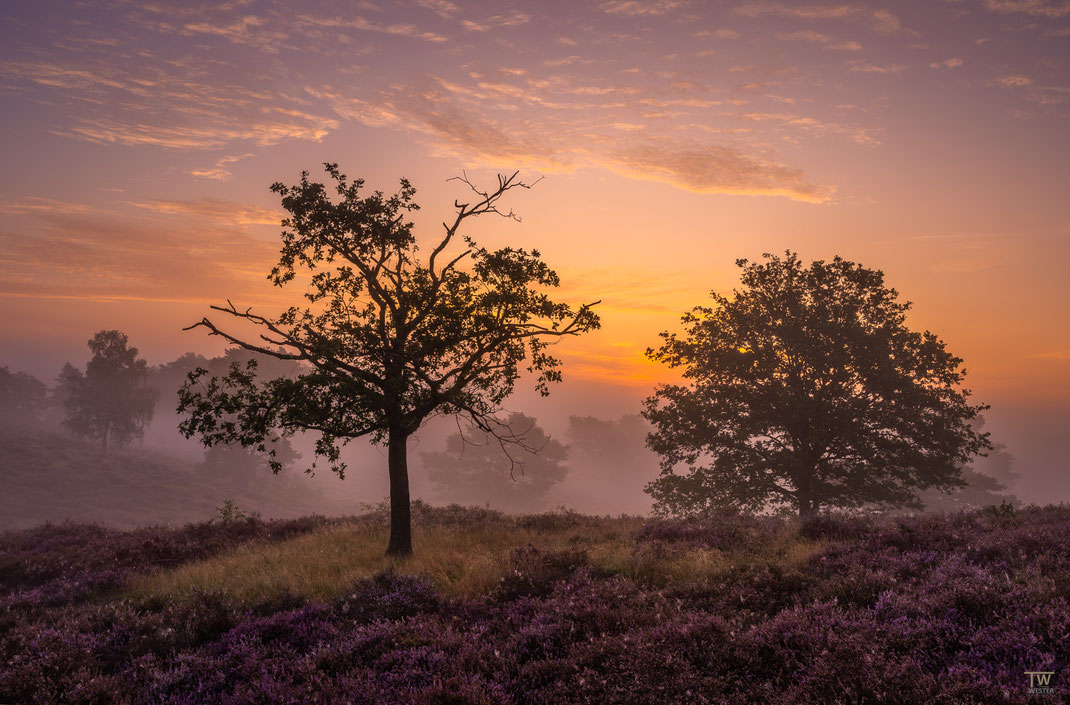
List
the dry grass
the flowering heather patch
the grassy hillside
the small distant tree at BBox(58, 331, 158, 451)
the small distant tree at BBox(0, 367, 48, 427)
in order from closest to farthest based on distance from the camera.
Answer: the flowering heather patch, the dry grass, the grassy hillside, the small distant tree at BBox(58, 331, 158, 451), the small distant tree at BBox(0, 367, 48, 427)

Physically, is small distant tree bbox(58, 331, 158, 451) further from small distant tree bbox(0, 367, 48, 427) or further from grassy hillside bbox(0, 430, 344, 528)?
small distant tree bbox(0, 367, 48, 427)

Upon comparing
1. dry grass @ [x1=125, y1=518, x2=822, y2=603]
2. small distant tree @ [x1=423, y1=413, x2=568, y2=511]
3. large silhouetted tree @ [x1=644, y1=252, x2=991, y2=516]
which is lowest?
small distant tree @ [x1=423, y1=413, x2=568, y2=511]

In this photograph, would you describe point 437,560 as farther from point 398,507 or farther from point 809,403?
point 809,403

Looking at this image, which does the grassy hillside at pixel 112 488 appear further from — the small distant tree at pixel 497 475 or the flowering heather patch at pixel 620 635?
the flowering heather patch at pixel 620 635

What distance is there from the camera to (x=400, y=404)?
1426 centimetres

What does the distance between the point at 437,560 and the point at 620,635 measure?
632 centimetres

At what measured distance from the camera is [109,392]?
216 feet

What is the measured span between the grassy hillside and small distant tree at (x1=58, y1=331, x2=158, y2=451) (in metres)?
3.48

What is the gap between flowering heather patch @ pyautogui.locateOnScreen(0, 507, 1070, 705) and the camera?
18.1 feet

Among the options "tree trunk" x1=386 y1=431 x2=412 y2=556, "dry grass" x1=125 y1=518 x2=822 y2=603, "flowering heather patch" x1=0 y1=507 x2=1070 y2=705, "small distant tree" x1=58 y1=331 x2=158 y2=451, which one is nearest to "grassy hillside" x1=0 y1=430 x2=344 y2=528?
"small distant tree" x1=58 y1=331 x2=158 y2=451

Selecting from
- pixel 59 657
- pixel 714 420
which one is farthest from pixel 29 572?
pixel 714 420

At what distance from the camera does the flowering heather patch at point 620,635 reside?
552 centimetres

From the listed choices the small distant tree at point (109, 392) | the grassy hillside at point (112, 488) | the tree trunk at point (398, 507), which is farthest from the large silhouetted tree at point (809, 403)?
the small distant tree at point (109, 392)

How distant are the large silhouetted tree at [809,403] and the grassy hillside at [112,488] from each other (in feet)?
151
